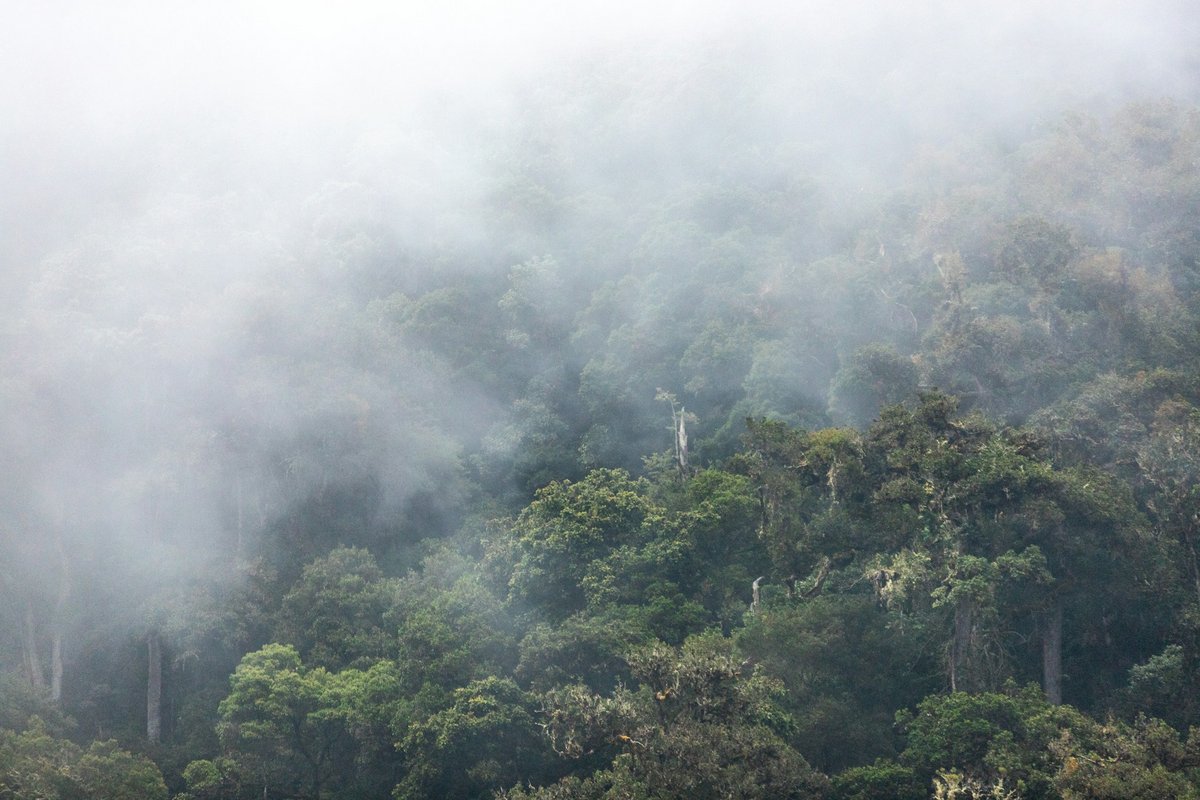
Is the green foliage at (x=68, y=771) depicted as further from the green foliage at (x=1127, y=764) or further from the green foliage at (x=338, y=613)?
the green foliage at (x=1127, y=764)

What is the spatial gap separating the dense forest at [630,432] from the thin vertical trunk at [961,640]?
6.5 inches

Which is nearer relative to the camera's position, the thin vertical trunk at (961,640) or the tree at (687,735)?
the tree at (687,735)

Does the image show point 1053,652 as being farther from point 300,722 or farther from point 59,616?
point 59,616

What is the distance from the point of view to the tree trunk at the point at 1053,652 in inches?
1123

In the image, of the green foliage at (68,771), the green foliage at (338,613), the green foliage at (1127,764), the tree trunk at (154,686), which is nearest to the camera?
the green foliage at (1127,764)

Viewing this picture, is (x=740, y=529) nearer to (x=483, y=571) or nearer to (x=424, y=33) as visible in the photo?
(x=483, y=571)

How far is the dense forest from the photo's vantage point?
2761 centimetres

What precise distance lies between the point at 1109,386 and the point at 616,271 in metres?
19.8

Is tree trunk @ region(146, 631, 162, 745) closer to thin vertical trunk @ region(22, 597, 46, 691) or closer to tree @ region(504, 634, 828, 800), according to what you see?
thin vertical trunk @ region(22, 597, 46, 691)

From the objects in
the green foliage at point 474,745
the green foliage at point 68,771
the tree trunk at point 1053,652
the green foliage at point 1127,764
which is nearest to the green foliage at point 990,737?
the green foliage at point 1127,764

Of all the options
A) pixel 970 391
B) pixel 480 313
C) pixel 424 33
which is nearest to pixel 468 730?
pixel 970 391

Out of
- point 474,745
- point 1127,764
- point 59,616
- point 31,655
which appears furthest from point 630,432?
point 1127,764

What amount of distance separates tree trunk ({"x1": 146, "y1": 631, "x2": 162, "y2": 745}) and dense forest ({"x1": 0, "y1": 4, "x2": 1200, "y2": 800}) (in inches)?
3.8

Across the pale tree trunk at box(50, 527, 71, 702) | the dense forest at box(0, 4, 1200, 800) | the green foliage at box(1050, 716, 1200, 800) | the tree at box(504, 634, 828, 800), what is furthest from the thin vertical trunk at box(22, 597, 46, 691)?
the green foliage at box(1050, 716, 1200, 800)
